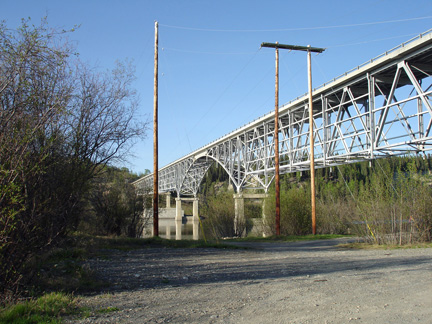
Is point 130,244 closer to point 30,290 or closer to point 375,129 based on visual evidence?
point 30,290

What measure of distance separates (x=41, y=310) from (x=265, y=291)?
3710 millimetres

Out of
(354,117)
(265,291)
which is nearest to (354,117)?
(354,117)

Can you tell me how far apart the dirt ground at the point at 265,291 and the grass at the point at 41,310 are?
0.98ft

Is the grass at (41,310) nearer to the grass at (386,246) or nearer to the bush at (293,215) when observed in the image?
the grass at (386,246)

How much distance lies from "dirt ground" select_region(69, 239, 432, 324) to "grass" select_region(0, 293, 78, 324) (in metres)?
0.30

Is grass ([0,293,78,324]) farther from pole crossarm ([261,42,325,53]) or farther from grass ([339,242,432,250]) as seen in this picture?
pole crossarm ([261,42,325,53])

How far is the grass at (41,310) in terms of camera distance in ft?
17.1

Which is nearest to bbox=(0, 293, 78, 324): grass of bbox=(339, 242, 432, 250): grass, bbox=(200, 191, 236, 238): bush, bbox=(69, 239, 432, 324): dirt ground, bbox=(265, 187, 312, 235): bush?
bbox=(69, 239, 432, 324): dirt ground

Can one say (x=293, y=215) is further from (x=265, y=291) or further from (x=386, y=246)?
(x=265, y=291)

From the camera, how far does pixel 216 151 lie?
198 ft

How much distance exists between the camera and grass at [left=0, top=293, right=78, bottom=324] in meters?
5.23

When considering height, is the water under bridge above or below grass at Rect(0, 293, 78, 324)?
above

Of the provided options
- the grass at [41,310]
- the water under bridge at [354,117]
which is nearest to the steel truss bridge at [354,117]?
the water under bridge at [354,117]

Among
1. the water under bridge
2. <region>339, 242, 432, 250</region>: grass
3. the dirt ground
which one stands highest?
the water under bridge
